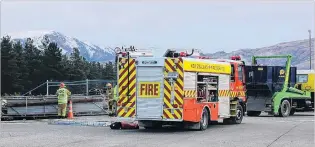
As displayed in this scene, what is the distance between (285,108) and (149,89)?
11617mm

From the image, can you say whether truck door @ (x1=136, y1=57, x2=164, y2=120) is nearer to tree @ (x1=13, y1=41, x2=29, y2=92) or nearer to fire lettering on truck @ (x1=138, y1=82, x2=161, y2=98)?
fire lettering on truck @ (x1=138, y1=82, x2=161, y2=98)

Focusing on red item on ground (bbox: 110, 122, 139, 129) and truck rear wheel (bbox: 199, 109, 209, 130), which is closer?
truck rear wheel (bbox: 199, 109, 209, 130)

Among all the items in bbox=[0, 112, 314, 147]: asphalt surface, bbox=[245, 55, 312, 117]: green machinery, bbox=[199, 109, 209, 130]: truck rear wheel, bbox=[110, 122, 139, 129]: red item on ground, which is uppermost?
bbox=[245, 55, 312, 117]: green machinery

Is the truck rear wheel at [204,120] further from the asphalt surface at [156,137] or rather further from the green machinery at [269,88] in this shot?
the green machinery at [269,88]

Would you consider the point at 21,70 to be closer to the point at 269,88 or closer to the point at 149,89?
the point at 269,88

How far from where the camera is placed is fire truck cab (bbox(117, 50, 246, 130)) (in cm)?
1617

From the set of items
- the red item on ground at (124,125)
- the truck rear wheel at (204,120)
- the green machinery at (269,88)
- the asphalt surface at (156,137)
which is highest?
the green machinery at (269,88)

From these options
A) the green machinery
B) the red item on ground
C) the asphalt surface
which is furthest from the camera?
the green machinery

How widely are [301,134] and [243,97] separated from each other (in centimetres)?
514

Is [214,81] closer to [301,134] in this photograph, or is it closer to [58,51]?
[301,134]

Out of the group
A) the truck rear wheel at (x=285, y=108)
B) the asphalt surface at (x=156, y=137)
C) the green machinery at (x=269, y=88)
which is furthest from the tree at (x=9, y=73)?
the asphalt surface at (x=156, y=137)

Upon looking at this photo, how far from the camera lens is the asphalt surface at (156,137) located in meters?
13.1

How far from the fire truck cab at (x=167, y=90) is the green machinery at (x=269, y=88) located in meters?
8.28

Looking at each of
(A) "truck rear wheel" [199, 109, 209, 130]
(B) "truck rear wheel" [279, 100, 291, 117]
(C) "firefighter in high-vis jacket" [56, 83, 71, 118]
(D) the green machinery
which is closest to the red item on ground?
(A) "truck rear wheel" [199, 109, 209, 130]
